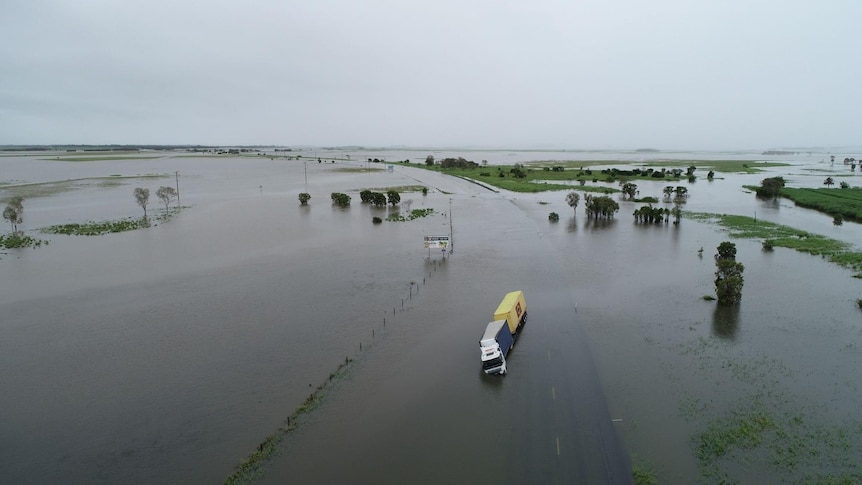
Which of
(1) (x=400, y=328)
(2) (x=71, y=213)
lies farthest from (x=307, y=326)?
(2) (x=71, y=213)

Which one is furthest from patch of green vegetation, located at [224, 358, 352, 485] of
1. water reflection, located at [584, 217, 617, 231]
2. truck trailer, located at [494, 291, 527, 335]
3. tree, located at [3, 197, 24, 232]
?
tree, located at [3, 197, 24, 232]

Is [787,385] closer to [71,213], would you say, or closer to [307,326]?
[307,326]

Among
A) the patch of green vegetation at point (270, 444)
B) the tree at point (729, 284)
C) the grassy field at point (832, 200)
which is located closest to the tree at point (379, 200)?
the tree at point (729, 284)

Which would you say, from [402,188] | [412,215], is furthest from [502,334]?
[402,188]

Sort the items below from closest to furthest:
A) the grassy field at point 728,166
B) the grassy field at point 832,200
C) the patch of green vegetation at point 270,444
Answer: the patch of green vegetation at point 270,444
the grassy field at point 832,200
the grassy field at point 728,166

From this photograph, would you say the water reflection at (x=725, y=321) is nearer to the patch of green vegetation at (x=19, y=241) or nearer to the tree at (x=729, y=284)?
the tree at (x=729, y=284)
